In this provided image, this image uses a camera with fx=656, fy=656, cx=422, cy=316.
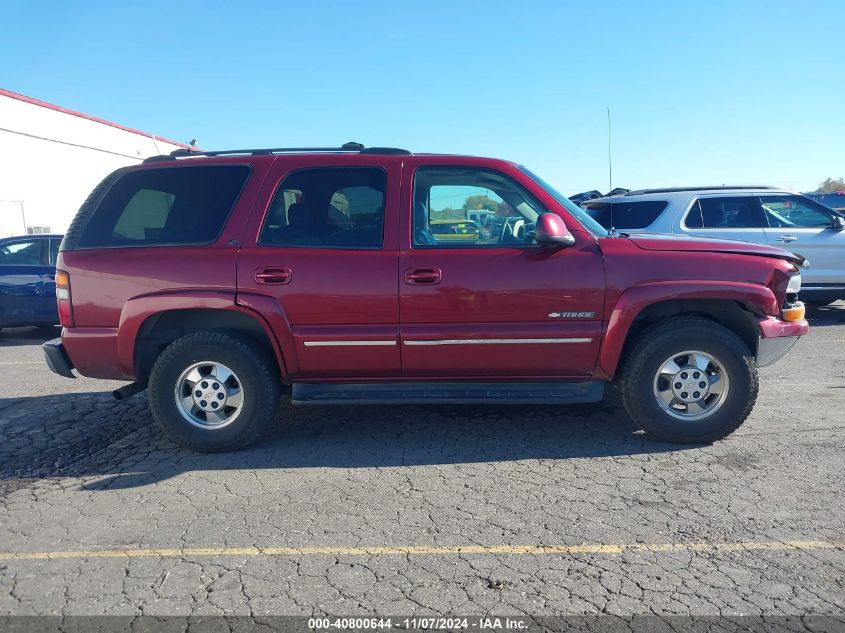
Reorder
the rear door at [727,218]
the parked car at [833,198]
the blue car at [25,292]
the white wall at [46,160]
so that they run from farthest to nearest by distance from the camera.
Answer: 1. the parked car at [833,198]
2. the white wall at [46,160]
3. the blue car at [25,292]
4. the rear door at [727,218]

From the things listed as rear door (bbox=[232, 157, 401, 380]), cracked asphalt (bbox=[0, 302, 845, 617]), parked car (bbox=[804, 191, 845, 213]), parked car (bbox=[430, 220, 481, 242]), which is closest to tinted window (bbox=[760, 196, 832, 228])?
cracked asphalt (bbox=[0, 302, 845, 617])

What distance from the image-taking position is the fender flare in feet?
14.6

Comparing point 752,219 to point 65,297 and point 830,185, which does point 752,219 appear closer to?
point 65,297

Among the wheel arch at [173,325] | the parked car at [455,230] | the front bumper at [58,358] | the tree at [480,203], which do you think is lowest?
the front bumper at [58,358]

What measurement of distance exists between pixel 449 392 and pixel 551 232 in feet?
4.23

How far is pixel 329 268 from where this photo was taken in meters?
4.46

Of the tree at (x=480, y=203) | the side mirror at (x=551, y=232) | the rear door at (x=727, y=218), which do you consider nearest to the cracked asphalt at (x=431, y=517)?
the side mirror at (x=551, y=232)

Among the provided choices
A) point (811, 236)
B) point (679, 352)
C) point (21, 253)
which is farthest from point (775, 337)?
point (21, 253)

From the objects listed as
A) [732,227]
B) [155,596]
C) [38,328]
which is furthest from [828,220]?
[38,328]

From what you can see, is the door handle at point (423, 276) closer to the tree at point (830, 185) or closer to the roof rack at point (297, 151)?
the roof rack at point (297, 151)

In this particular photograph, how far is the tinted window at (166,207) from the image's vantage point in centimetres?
463

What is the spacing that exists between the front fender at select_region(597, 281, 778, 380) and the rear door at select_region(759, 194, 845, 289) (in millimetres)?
5482

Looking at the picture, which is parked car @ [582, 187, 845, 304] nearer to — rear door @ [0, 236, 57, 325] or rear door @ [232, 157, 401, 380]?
rear door @ [232, 157, 401, 380]

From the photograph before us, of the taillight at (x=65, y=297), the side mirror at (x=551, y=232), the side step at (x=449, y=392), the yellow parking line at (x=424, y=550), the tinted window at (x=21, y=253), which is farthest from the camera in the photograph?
the tinted window at (x=21, y=253)
